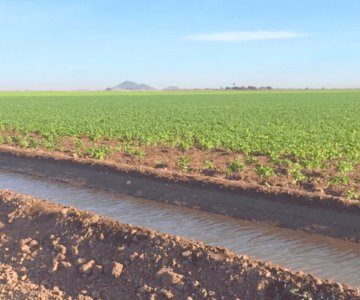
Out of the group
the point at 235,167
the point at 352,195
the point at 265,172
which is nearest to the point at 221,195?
the point at 265,172

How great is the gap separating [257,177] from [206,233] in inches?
161

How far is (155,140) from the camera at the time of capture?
73.2 feet

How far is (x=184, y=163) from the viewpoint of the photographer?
1684cm

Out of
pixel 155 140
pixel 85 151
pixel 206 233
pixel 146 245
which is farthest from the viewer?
pixel 155 140

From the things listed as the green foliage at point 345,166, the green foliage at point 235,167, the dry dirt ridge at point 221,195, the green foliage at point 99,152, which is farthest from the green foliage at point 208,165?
the green foliage at point 99,152

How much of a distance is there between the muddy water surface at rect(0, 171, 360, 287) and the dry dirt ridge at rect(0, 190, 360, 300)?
1.85 meters

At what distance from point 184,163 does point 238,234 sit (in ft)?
21.1

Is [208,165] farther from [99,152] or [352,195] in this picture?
[352,195]

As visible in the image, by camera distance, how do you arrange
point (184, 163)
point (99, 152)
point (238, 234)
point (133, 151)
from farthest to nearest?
point (133, 151) → point (99, 152) → point (184, 163) → point (238, 234)

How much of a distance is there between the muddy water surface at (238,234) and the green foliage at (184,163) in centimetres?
246

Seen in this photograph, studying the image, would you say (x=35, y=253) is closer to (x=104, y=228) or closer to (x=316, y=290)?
(x=104, y=228)

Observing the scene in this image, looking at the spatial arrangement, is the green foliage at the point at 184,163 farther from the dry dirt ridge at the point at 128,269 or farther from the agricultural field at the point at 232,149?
the dry dirt ridge at the point at 128,269

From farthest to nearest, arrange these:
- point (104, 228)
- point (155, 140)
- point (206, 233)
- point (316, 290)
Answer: point (155, 140) → point (206, 233) → point (104, 228) → point (316, 290)

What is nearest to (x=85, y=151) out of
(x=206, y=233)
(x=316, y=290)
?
(x=206, y=233)
